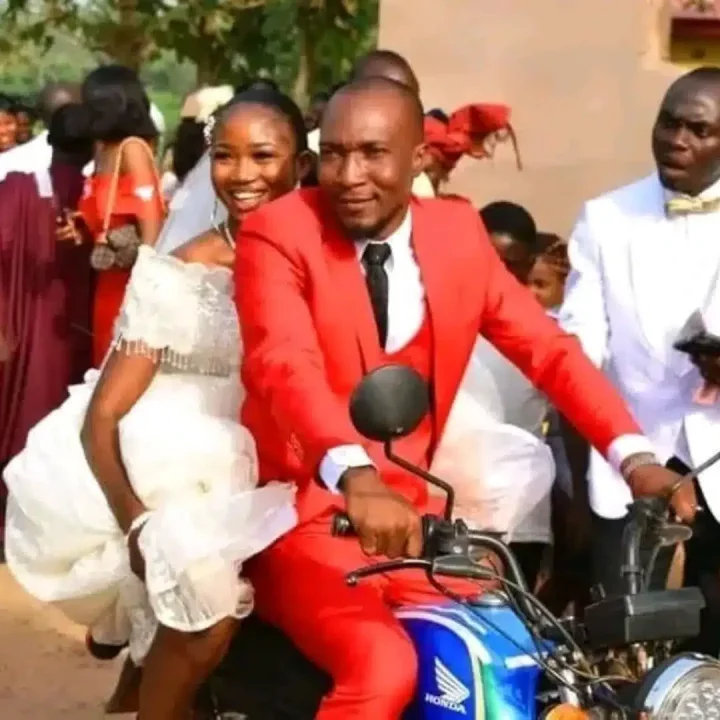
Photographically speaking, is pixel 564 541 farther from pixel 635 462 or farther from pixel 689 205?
pixel 635 462

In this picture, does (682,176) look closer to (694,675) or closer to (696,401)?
(696,401)

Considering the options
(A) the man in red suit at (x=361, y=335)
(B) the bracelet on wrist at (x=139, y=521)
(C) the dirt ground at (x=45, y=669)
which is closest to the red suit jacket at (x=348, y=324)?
(A) the man in red suit at (x=361, y=335)

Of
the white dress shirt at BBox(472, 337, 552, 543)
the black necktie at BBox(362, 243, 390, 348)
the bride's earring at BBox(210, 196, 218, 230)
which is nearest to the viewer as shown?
the black necktie at BBox(362, 243, 390, 348)

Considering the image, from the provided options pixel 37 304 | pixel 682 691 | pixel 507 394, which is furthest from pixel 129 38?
pixel 682 691

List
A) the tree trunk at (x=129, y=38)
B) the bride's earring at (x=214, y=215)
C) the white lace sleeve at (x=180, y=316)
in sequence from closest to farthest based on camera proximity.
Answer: the white lace sleeve at (x=180, y=316)
the bride's earring at (x=214, y=215)
the tree trunk at (x=129, y=38)

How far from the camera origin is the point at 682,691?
2547 mm

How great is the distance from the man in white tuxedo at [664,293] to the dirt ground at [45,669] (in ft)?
7.36

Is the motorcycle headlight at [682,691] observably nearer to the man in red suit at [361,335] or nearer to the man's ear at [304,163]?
the man in red suit at [361,335]

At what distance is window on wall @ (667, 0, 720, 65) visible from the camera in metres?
7.15

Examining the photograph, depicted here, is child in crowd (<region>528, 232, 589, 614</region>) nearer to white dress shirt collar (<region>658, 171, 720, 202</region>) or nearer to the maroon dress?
white dress shirt collar (<region>658, 171, 720, 202</region>)

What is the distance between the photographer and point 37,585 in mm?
3986

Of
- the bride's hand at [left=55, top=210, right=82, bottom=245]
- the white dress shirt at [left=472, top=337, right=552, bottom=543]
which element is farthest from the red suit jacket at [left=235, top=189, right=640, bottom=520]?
the bride's hand at [left=55, top=210, right=82, bottom=245]

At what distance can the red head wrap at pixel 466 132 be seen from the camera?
6.09 metres

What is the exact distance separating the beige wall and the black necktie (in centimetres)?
411
